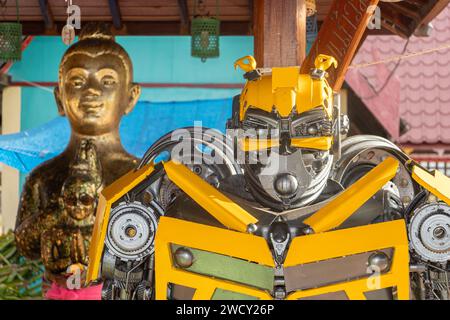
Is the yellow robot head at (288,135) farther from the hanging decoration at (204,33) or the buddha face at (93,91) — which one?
the buddha face at (93,91)

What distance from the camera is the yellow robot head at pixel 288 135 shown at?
4.31m

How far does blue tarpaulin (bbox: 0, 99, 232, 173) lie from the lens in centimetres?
930

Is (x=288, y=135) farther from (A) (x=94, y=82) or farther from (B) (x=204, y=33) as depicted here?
(A) (x=94, y=82)

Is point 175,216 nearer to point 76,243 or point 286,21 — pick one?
point 286,21

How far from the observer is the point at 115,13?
24.1ft

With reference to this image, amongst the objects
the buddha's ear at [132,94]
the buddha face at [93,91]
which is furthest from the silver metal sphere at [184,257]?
the buddha's ear at [132,94]

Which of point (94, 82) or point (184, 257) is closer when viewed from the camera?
point (184, 257)

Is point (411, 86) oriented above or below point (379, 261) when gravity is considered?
above

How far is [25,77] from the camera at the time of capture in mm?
12195

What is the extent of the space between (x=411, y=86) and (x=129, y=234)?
7.99 m

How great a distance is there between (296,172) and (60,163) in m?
3.29

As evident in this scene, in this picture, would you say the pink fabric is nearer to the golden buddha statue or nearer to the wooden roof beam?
the golden buddha statue

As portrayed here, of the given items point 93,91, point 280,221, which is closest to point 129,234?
point 280,221
